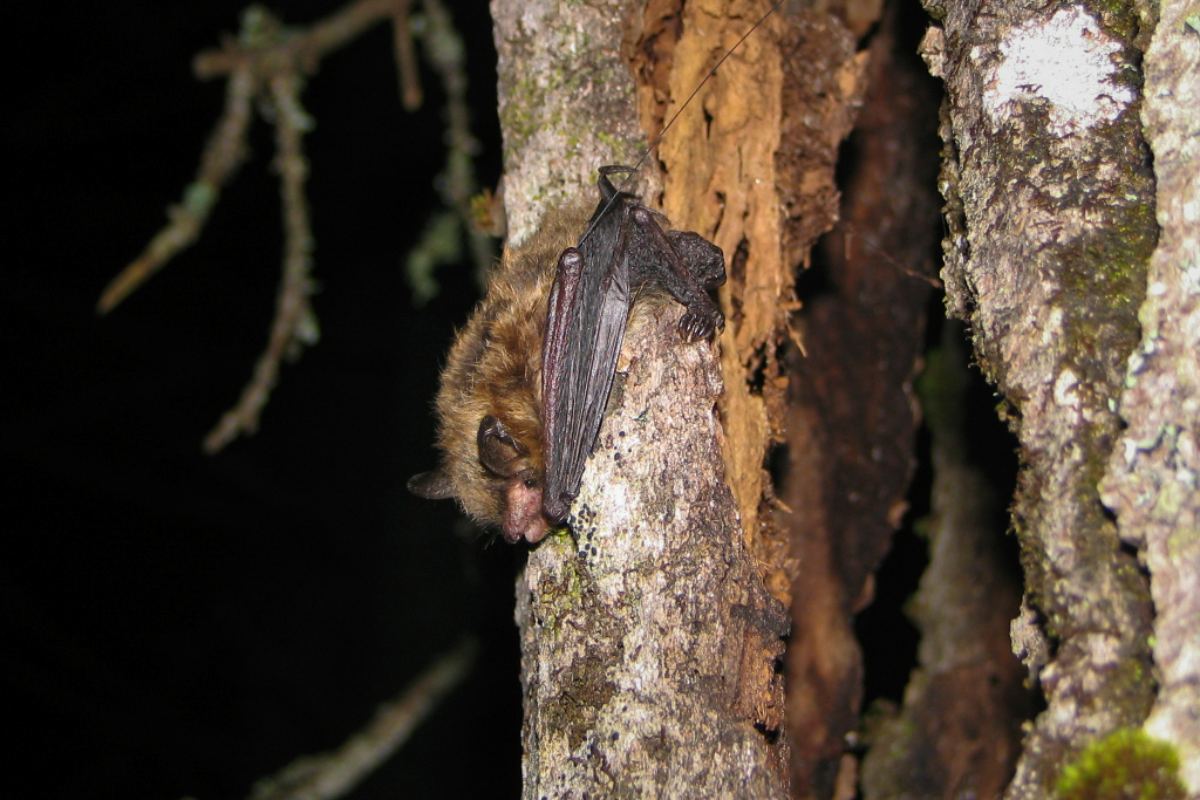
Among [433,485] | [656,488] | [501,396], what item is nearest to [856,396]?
[501,396]

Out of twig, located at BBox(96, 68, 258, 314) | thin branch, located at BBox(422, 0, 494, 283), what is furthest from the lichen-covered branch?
thin branch, located at BBox(422, 0, 494, 283)

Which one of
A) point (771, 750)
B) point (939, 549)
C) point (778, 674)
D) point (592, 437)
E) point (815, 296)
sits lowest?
point (771, 750)

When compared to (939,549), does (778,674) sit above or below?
below

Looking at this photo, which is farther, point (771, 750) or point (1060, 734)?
point (771, 750)

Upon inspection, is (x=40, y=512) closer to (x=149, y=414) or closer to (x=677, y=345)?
(x=149, y=414)

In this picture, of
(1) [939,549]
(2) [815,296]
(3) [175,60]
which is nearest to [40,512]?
(3) [175,60]

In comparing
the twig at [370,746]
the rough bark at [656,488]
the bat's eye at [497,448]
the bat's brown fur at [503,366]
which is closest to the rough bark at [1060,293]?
the rough bark at [656,488]

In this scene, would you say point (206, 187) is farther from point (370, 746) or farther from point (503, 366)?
point (370, 746)
